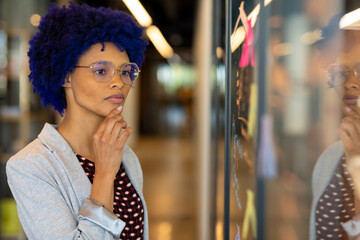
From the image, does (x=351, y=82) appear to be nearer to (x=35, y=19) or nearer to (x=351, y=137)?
(x=351, y=137)

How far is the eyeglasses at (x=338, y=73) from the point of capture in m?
0.73

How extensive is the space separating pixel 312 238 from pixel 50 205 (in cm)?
69

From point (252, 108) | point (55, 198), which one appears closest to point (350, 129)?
point (252, 108)

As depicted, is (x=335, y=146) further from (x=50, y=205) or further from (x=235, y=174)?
(x=50, y=205)

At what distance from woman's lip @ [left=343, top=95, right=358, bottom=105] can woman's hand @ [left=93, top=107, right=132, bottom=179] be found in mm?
634

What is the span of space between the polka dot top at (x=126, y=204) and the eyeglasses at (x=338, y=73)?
0.75m

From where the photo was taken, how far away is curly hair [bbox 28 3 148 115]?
118 centimetres

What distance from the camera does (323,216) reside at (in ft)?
2.58

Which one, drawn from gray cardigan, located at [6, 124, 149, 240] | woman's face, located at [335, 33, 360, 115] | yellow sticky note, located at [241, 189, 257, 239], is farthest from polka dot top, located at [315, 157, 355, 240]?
gray cardigan, located at [6, 124, 149, 240]

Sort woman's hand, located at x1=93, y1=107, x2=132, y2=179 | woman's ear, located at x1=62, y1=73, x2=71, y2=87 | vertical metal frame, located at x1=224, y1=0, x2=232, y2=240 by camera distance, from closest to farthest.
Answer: woman's hand, located at x1=93, y1=107, x2=132, y2=179 < woman's ear, located at x1=62, y1=73, x2=71, y2=87 < vertical metal frame, located at x1=224, y1=0, x2=232, y2=240

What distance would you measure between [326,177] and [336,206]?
59 millimetres

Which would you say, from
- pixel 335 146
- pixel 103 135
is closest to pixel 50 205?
pixel 103 135

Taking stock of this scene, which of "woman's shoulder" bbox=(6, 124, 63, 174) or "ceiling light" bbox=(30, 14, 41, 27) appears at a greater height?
"ceiling light" bbox=(30, 14, 41, 27)

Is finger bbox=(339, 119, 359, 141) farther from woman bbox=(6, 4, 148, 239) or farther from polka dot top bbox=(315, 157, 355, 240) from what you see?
woman bbox=(6, 4, 148, 239)
